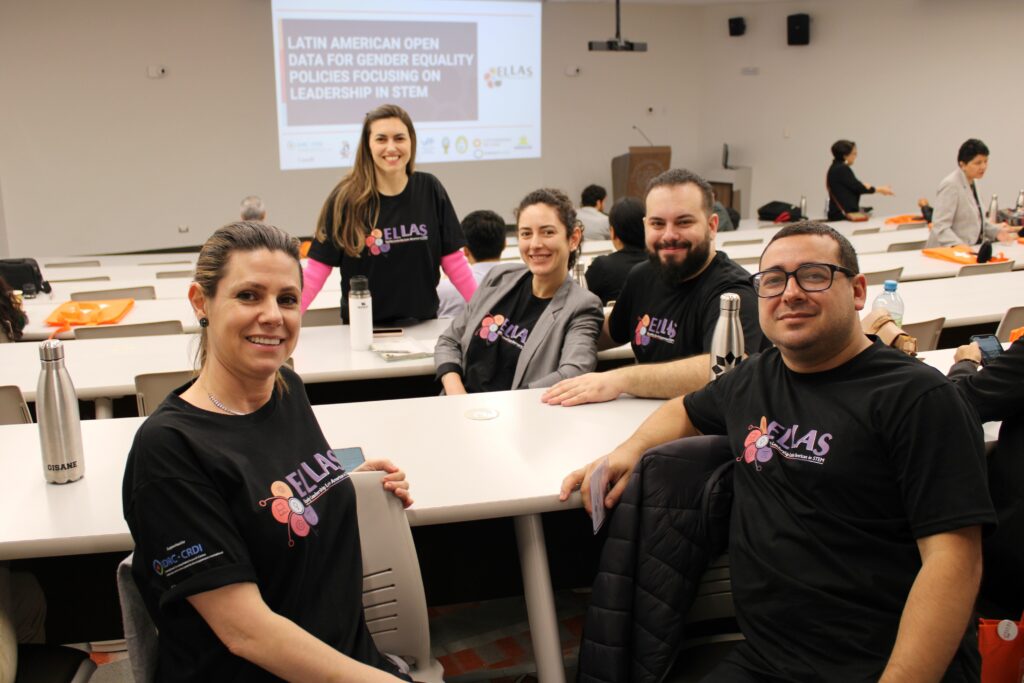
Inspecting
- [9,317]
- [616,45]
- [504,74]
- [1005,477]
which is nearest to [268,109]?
[504,74]

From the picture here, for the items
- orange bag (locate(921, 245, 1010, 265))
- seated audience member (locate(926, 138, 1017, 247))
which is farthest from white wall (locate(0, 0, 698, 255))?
orange bag (locate(921, 245, 1010, 265))

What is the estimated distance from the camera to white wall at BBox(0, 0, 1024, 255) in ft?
29.3

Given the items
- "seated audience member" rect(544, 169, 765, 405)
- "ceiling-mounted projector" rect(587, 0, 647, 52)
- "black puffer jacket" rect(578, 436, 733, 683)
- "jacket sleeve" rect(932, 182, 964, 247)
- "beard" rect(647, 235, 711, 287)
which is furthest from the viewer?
"ceiling-mounted projector" rect(587, 0, 647, 52)

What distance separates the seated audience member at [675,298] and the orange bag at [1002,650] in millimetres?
864

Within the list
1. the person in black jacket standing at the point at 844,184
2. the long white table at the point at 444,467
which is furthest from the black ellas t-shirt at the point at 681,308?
the person in black jacket standing at the point at 844,184

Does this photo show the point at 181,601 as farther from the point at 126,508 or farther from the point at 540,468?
the point at 540,468

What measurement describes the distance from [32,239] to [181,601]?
9065mm

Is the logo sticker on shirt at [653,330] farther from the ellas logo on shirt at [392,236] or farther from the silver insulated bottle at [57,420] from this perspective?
the silver insulated bottle at [57,420]

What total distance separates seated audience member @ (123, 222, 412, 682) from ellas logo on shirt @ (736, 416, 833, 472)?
0.80 meters

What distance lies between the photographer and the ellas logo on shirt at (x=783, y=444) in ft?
5.58

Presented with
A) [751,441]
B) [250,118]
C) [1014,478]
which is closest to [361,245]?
[751,441]

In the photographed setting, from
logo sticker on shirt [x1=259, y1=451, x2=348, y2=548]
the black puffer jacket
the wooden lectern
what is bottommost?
the black puffer jacket

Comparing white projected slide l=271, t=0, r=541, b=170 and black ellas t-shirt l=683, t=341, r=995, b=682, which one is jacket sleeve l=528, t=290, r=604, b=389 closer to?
black ellas t-shirt l=683, t=341, r=995, b=682

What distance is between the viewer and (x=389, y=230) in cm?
354
